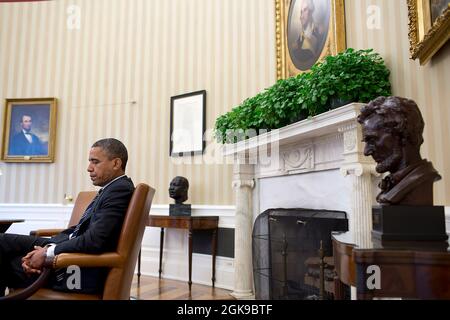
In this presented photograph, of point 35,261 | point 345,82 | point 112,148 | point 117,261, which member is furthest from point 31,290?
point 345,82

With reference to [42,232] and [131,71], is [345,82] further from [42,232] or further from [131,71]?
[131,71]

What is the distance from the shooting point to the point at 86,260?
1774mm

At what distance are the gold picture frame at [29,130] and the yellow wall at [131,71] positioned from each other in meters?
0.13

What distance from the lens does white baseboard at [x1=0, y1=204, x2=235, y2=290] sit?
4414mm

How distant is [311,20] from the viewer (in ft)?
12.1

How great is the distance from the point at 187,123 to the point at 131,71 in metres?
1.36

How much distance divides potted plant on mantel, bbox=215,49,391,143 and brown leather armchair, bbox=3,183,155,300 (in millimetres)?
1407

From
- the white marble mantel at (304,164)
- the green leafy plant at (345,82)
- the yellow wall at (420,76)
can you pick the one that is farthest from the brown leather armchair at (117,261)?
the yellow wall at (420,76)

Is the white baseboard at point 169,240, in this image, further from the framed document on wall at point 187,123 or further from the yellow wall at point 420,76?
the yellow wall at point 420,76

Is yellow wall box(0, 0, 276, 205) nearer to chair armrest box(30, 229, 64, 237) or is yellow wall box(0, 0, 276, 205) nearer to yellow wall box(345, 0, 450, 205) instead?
yellow wall box(345, 0, 450, 205)

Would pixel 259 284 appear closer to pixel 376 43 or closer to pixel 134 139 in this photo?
pixel 376 43

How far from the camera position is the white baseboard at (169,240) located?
441 cm

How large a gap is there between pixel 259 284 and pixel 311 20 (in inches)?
110

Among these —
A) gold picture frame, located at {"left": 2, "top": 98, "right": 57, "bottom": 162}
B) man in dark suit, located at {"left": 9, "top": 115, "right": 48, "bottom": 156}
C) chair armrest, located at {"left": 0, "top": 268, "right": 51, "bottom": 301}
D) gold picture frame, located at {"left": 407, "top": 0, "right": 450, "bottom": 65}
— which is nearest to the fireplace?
gold picture frame, located at {"left": 407, "top": 0, "right": 450, "bottom": 65}
